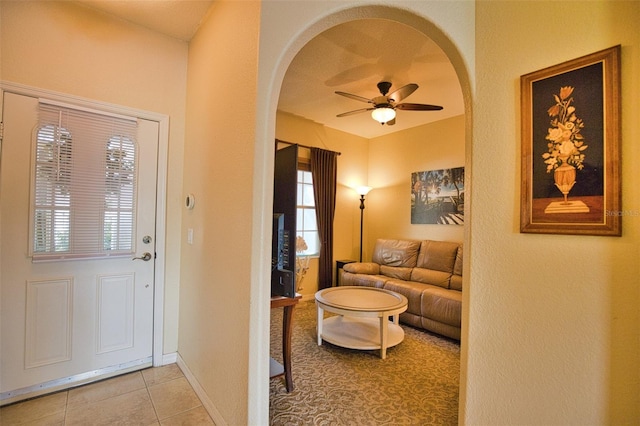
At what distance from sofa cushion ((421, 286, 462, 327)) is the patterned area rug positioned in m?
0.25

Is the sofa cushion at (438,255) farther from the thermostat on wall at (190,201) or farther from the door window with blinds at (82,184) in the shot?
the door window with blinds at (82,184)

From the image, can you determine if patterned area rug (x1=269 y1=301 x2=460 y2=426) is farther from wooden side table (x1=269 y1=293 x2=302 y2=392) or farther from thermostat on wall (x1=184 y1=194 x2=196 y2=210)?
thermostat on wall (x1=184 y1=194 x2=196 y2=210)

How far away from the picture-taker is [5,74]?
1.84m


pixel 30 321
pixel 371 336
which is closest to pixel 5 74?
pixel 30 321

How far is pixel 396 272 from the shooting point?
4.07 meters

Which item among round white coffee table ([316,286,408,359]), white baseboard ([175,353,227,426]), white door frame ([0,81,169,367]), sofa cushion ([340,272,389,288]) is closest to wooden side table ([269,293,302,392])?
white baseboard ([175,353,227,426])

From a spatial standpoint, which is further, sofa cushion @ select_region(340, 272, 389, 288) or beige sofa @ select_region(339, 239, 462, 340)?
sofa cushion @ select_region(340, 272, 389, 288)

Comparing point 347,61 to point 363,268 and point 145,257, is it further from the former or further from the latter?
point 363,268

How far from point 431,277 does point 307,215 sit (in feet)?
6.94

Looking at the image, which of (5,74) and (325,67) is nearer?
(5,74)

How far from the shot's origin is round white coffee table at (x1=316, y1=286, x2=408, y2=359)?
2.62 meters

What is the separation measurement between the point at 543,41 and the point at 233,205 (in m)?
1.70

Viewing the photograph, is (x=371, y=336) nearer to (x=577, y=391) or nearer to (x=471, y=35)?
(x=577, y=391)

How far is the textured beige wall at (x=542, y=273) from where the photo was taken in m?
1.06
